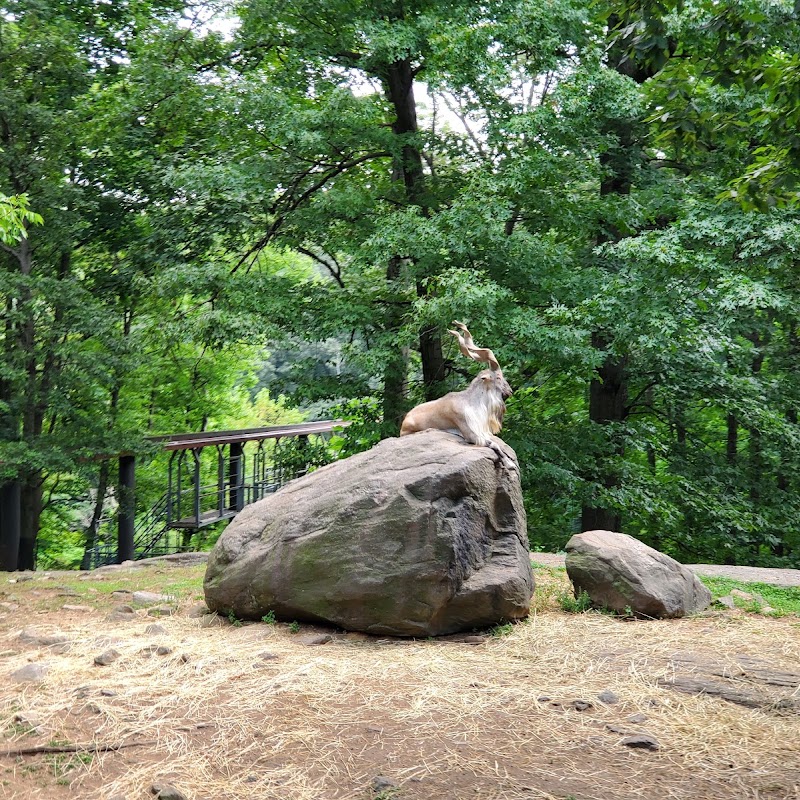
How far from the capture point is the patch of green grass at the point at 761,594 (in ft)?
27.3

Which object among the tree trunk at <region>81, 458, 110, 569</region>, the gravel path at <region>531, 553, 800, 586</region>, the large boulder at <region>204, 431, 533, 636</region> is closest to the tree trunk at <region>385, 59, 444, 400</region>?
the gravel path at <region>531, 553, 800, 586</region>

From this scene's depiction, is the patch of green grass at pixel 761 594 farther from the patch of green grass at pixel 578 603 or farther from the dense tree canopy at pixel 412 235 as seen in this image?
the dense tree canopy at pixel 412 235

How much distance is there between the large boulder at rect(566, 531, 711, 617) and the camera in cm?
779

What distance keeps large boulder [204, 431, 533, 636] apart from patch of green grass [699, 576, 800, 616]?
244 centimetres

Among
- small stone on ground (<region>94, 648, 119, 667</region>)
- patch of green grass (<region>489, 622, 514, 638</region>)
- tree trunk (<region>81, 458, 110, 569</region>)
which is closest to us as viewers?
small stone on ground (<region>94, 648, 119, 667</region>)

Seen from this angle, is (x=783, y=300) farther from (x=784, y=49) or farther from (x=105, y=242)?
(x=105, y=242)

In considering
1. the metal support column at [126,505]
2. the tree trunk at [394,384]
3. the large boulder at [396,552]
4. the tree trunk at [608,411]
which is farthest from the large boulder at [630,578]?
the metal support column at [126,505]

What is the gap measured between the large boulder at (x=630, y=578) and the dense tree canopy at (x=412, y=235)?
3.95m

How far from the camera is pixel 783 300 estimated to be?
11195 mm

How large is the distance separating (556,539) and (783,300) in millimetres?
6726

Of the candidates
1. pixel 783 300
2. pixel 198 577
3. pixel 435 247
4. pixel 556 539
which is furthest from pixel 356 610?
pixel 556 539

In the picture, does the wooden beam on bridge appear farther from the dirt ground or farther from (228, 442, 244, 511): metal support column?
the dirt ground

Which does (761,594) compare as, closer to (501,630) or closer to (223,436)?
(501,630)

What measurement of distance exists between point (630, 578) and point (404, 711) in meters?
3.26
